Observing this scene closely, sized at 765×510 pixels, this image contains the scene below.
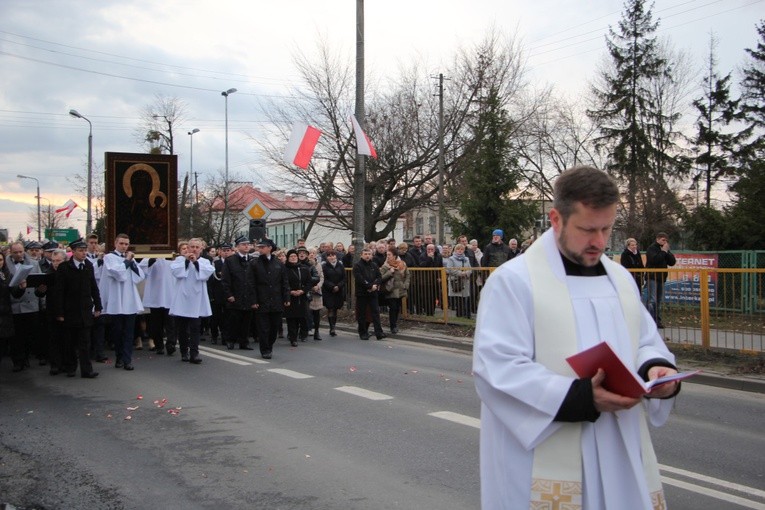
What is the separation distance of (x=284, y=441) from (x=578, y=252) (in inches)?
191

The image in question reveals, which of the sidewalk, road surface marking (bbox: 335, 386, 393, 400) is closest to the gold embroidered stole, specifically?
road surface marking (bbox: 335, 386, 393, 400)

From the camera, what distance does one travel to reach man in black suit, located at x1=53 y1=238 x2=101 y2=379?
1067 cm

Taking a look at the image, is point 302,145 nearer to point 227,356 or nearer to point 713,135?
point 227,356

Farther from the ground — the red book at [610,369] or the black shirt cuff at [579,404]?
the red book at [610,369]

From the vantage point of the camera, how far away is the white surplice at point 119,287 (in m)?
11.9

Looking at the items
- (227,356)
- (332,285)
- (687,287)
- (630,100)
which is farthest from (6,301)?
(630,100)

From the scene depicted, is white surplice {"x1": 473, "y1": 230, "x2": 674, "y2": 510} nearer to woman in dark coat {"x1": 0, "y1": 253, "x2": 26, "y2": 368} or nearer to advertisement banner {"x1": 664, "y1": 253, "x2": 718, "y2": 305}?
advertisement banner {"x1": 664, "y1": 253, "x2": 718, "y2": 305}

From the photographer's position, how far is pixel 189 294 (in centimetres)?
1241

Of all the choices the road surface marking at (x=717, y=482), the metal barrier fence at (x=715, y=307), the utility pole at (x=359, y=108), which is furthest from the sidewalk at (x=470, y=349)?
the road surface marking at (x=717, y=482)

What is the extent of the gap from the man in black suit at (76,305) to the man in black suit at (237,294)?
10.9 ft

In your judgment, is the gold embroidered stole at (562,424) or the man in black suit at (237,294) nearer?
the gold embroidered stole at (562,424)

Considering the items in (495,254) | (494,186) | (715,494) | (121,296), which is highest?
(494,186)

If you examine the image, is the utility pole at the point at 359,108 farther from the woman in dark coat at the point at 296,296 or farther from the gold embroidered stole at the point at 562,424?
the gold embroidered stole at the point at 562,424

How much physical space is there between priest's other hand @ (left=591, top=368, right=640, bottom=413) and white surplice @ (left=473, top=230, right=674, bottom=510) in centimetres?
9
